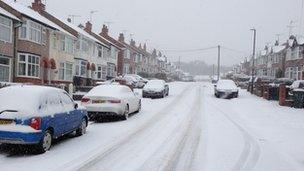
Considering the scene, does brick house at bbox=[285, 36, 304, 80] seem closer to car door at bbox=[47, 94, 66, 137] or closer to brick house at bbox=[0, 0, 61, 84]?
brick house at bbox=[0, 0, 61, 84]

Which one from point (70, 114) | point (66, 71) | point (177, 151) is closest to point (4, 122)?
point (70, 114)

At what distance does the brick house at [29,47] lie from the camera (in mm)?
34219

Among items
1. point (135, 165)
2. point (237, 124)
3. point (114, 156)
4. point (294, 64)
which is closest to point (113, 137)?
point (114, 156)

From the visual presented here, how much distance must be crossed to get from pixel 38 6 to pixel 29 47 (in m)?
12.7

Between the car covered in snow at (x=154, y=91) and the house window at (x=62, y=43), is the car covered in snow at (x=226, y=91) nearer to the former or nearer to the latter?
the car covered in snow at (x=154, y=91)

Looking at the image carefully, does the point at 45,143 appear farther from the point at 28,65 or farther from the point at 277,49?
the point at 277,49

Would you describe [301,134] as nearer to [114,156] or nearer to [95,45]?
[114,156]

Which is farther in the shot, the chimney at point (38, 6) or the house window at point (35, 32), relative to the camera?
the chimney at point (38, 6)

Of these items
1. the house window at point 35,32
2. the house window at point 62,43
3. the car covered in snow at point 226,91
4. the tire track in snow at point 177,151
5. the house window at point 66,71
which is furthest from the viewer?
the house window at point 66,71

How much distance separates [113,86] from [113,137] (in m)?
6.15

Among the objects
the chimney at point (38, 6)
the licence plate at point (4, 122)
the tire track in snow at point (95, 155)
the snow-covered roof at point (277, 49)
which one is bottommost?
the tire track in snow at point (95, 155)

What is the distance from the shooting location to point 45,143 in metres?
11.3

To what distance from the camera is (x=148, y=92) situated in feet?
117

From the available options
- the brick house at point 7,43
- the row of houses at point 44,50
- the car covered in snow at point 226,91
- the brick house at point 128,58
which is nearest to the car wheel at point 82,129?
the row of houses at point 44,50
